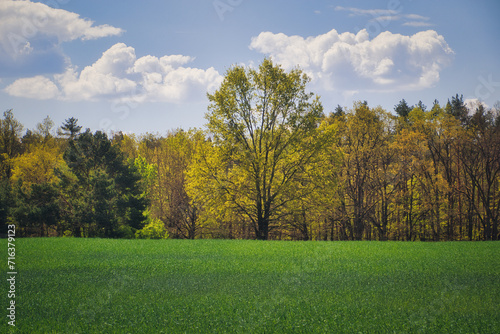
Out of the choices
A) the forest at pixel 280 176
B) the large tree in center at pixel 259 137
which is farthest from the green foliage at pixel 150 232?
the large tree in center at pixel 259 137

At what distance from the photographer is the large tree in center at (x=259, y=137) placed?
102 ft

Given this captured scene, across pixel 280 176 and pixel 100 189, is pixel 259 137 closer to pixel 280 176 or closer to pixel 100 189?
pixel 280 176

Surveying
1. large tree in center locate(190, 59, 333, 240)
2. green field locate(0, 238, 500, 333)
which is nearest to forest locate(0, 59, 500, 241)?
large tree in center locate(190, 59, 333, 240)

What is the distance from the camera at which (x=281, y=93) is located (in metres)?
31.4

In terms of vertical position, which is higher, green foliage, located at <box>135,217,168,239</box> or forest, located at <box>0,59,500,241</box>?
forest, located at <box>0,59,500,241</box>

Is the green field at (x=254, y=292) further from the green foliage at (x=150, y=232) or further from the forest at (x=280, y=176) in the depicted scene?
the green foliage at (x=150, y=232)

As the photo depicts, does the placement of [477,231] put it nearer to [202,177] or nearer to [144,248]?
[202,177]

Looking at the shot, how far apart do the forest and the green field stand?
528 inches

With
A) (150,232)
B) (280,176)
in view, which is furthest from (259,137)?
(150,232)

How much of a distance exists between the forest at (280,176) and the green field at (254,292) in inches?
528

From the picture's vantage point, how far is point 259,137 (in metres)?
32.6

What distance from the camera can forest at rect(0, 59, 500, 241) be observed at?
103ft

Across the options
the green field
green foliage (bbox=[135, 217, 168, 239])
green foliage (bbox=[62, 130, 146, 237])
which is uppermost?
green foliage (bbox=[62, 130, 146, 237])

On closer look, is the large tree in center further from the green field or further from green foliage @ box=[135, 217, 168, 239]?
the green field
